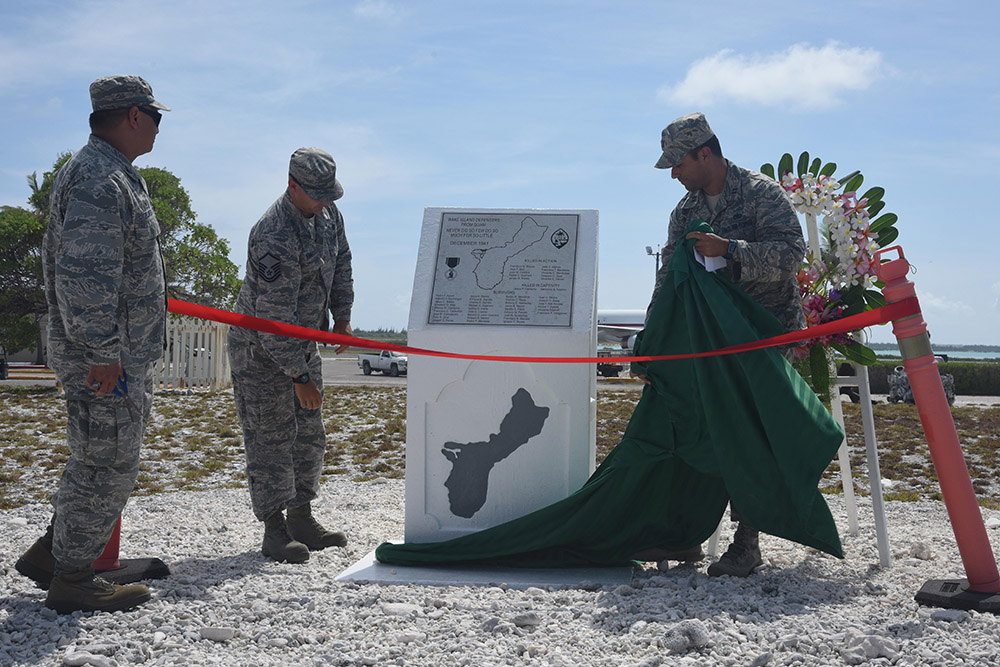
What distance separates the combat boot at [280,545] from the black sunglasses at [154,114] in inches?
79.8

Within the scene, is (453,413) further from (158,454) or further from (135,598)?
(158,454)

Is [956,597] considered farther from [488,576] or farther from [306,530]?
[306,530]

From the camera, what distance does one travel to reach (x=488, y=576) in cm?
399

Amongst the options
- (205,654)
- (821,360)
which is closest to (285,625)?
(205,654)

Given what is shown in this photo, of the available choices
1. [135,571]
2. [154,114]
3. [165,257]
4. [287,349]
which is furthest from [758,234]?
[165,257]

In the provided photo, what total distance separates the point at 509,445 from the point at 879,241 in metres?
2.43

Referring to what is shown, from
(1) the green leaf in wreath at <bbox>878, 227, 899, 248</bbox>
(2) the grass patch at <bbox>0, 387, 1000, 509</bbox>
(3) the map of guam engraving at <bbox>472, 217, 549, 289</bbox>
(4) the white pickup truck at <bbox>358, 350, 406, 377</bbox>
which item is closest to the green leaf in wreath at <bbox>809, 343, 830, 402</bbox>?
(1) the green leaf in wreath at <bbox>878, 227, 899, 248</bbox>

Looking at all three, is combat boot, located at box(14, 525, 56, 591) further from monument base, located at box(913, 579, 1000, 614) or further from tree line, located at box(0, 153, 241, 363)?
tree line, located at box(0, 153, 241, 363)

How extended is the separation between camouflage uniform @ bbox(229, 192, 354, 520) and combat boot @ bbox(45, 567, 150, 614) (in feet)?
3.35

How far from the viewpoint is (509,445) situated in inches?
172

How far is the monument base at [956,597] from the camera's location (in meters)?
3.21

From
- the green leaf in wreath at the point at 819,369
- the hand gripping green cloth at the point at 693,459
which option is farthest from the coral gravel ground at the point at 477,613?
the green leaf in wreath at the point at 819,369

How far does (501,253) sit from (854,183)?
2027 mm

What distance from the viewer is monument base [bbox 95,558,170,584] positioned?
3779mm
